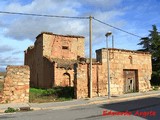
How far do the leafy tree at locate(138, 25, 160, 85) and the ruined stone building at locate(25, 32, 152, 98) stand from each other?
6.19 metres

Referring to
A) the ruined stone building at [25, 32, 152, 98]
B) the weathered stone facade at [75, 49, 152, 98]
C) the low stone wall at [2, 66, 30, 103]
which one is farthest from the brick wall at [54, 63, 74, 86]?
the low stone wall at [2, 66, 30, 103]

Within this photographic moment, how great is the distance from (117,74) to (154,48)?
48.5 feet

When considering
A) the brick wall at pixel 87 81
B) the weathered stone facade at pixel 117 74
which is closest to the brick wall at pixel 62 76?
the weathered stone facade at pixel 117 74

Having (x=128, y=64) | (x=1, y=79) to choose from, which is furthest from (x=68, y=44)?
(x=1, y=79)

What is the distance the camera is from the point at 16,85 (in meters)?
19.4

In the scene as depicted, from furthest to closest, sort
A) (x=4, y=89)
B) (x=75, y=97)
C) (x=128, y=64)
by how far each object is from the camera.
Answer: (x=128, y=64), (x=75, y=97), (x=4, y=89)

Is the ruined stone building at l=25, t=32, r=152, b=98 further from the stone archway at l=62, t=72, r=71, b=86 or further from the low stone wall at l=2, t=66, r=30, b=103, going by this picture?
the low stone wall at l=2, t=66, r=30, b=103

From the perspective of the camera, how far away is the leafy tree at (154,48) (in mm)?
33469

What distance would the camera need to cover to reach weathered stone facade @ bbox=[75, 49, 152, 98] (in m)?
22.4

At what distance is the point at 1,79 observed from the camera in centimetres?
1944

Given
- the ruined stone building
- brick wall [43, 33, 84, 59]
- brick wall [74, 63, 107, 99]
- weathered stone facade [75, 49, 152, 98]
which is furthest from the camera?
brick wall [43, 33, 84, 59]

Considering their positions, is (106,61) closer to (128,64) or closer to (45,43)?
(128,64)

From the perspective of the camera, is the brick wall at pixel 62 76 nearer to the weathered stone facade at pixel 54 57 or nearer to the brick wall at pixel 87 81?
the weathered stone facade at pixel 54 57

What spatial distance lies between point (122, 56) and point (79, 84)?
5.67m
